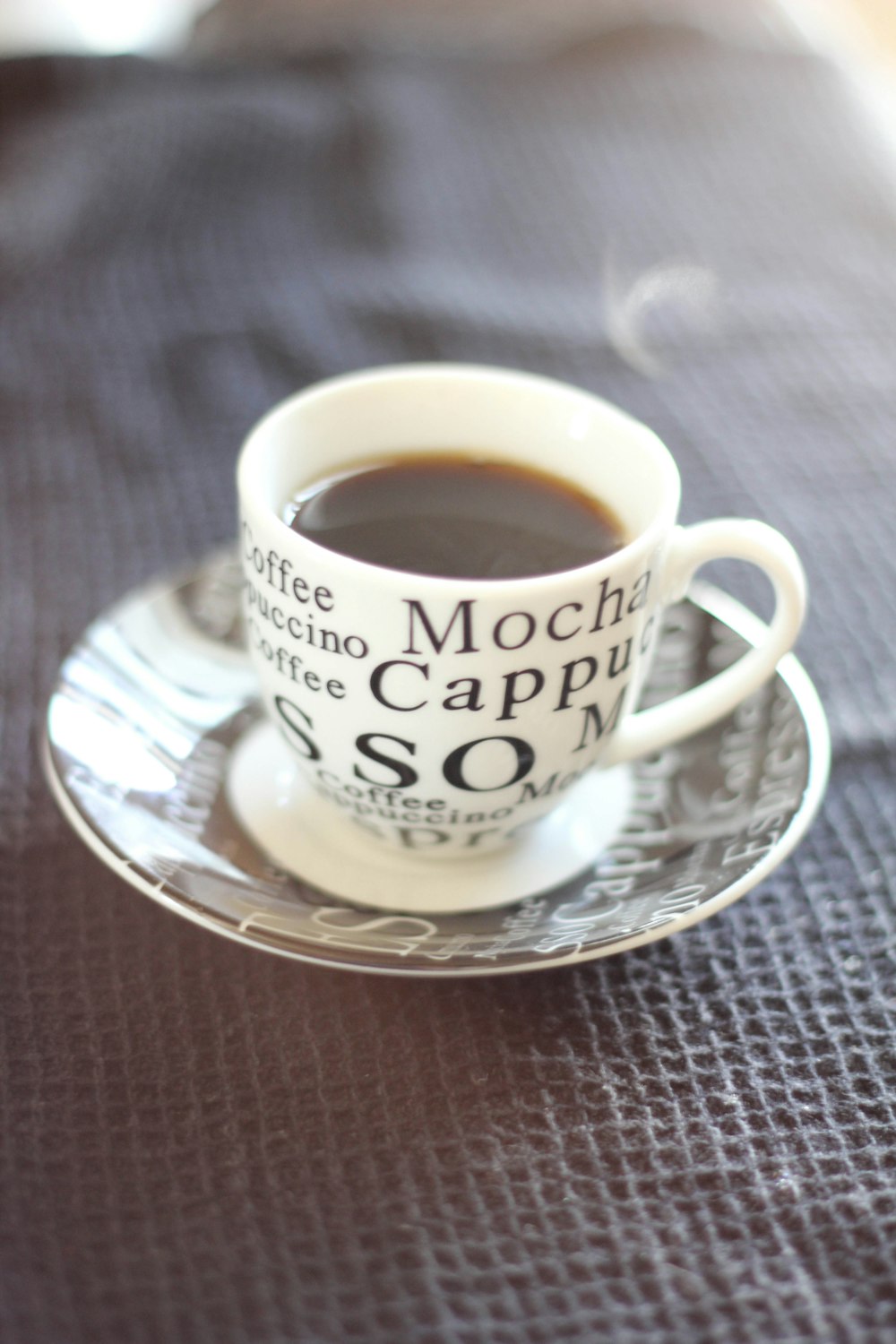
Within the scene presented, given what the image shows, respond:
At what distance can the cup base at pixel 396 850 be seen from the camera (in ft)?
1.65

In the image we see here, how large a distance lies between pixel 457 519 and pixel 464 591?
13 centimetres

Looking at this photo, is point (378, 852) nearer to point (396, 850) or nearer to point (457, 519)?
point (396, 850)

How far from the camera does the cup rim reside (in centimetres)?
43

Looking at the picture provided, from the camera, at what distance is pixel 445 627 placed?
43 cm

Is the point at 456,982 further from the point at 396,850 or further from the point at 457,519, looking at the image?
the point at 457,519

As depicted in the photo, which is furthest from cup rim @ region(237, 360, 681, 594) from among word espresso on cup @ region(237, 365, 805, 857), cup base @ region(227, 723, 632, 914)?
cup base @ region(227, 723, 632, 914)

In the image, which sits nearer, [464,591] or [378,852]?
[464,591]

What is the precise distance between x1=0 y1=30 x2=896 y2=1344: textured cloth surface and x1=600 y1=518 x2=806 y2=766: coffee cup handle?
0.28ft

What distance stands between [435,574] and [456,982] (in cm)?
17

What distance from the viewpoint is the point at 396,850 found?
1.73 feet

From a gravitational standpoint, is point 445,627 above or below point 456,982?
above

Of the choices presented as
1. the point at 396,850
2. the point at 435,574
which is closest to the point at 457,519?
the point at 435,574

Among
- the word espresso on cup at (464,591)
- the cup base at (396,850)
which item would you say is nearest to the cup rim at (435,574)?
the word espresso on cup at (464,591)

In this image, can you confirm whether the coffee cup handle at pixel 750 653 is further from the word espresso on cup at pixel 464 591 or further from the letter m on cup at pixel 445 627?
the letter m on cup at pixel 445 627
